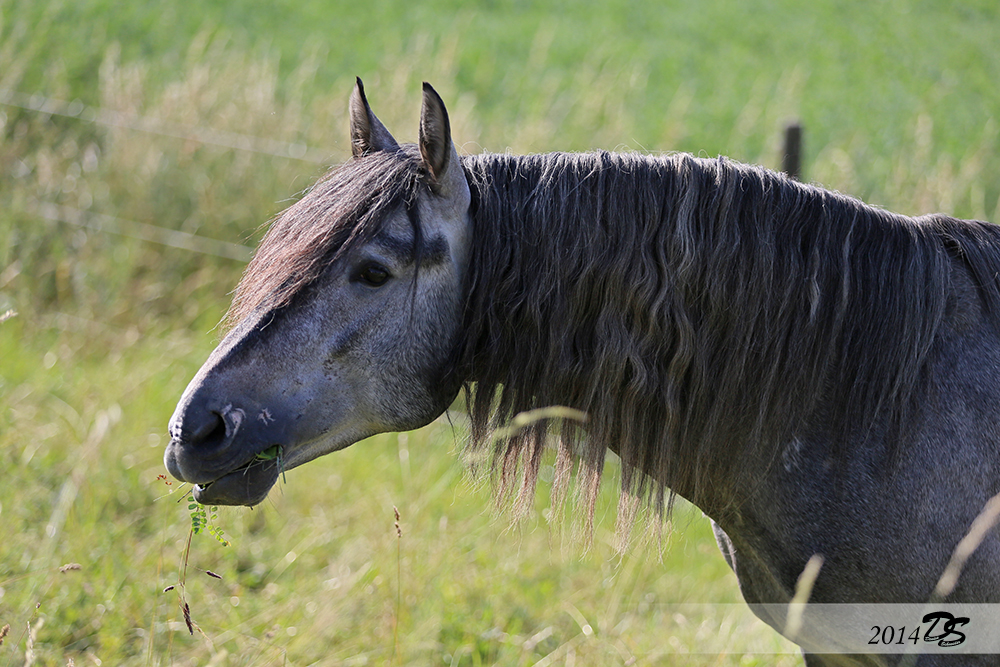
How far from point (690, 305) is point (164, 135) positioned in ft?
18.2

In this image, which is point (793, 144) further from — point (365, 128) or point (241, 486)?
point (241, 486)

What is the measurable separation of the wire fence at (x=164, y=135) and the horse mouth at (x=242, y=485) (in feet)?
12.7

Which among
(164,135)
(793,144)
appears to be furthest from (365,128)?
(164,135)

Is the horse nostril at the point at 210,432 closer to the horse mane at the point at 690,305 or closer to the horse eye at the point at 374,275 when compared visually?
the horse eye at the point at 374,275

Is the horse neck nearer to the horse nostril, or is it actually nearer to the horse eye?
the horse eye

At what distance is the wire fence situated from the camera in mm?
5805

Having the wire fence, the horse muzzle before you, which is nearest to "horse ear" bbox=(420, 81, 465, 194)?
the horse muzzle

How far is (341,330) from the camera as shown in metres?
1.88

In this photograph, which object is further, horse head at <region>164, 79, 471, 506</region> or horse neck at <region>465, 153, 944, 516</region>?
horse neck at <region>465, 153, 944, 516</region>

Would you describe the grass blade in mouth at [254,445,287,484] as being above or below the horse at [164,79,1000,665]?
below

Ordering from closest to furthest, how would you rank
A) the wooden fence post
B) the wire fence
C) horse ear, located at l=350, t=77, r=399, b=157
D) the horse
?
the horse < horse ear, located at l=350, t=77, r=399, b=157 < the wooden fence post < the wire fence

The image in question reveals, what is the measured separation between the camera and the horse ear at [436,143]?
5.95 ft

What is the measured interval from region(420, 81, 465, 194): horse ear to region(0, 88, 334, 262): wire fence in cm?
374

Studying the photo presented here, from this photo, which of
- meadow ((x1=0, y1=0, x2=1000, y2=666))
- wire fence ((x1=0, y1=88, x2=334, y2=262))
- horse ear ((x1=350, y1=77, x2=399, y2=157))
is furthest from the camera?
wire fence ((x1=0, y1=88, x2=334, y2=262))
